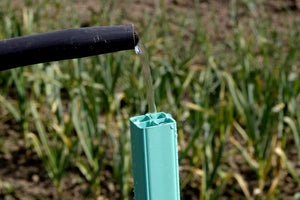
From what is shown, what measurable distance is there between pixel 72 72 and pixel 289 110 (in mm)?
781

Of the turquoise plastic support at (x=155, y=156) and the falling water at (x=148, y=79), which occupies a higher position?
the falling water at (x=148, y=79)

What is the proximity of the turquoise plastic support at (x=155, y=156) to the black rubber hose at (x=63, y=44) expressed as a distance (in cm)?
8

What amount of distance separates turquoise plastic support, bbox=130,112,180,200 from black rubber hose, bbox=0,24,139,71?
0.27 feet

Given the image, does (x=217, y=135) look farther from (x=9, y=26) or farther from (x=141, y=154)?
(x=141, y=154)

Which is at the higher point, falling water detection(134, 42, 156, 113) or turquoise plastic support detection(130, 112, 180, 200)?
falling water detection(134, 42, 156, 113)

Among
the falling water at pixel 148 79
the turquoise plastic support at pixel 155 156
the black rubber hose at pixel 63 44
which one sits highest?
the black rubber hose at pixel 63 44

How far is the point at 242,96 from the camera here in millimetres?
2328

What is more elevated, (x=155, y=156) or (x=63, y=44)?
(x=63, y=44)

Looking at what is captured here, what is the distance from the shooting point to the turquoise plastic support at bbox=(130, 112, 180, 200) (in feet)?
2.33

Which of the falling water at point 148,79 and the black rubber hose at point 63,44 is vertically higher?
the black rubber hose at point 63,44

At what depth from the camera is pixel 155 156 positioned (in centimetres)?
71

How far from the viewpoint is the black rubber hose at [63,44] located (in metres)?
0.72

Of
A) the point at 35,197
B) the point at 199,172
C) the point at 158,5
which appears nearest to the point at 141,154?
the point at 199,172

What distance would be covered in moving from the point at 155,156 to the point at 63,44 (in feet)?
0.47
